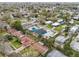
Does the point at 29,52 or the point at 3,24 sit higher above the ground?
the point at 3,24

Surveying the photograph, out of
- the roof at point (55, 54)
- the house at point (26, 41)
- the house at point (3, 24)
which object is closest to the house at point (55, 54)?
the roof at point (55, 54)

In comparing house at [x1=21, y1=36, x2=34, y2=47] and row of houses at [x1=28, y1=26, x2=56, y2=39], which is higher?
row of houses at [x1=28, y1=26, x2=56, y2=39]

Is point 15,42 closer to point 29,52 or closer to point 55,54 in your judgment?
point 29,52

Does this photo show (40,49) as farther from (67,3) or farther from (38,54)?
(67,3)

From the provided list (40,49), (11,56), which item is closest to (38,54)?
(40,49)

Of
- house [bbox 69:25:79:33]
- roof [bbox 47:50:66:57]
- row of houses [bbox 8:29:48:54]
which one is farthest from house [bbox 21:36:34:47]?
house [bbox 69:25:79:33]

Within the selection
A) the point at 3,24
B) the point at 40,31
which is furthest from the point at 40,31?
the point at 3,24

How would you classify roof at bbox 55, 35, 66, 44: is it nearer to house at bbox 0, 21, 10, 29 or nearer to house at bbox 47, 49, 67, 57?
house at bbox 47, 49, 67, 57

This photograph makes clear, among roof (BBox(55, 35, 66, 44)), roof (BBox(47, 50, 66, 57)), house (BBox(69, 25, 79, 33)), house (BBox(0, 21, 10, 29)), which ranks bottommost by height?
roof (BBox(47, 50, 66, 57))
